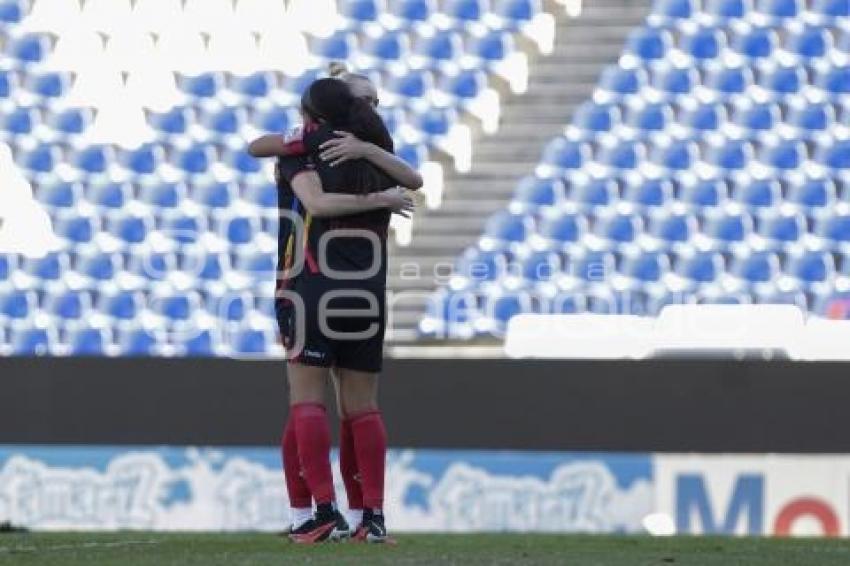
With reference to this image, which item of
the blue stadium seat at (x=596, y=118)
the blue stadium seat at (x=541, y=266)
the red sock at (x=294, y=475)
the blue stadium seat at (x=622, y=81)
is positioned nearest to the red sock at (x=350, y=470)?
the red sock at (x=294, y=475)

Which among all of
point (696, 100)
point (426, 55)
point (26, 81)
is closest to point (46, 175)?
point (26, 81)

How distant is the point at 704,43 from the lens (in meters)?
13.4

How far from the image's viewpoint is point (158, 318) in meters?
12.4

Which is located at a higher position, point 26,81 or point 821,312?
point 26,81

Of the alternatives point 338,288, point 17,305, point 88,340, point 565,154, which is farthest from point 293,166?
point 565,154

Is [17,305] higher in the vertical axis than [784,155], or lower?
lower

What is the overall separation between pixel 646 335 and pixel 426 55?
123 inches

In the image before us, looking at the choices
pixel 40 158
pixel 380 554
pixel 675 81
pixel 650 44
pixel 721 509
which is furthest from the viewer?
pixel 650 44

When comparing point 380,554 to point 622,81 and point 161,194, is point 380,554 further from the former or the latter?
point 622,81

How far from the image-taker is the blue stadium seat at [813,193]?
1273 centimetres

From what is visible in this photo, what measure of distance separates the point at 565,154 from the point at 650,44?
106 centimetres

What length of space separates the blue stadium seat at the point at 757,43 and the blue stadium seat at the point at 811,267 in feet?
5.37

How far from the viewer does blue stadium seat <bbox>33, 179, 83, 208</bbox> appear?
1298cm

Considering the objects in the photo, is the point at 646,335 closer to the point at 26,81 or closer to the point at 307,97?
the point at 26,81
